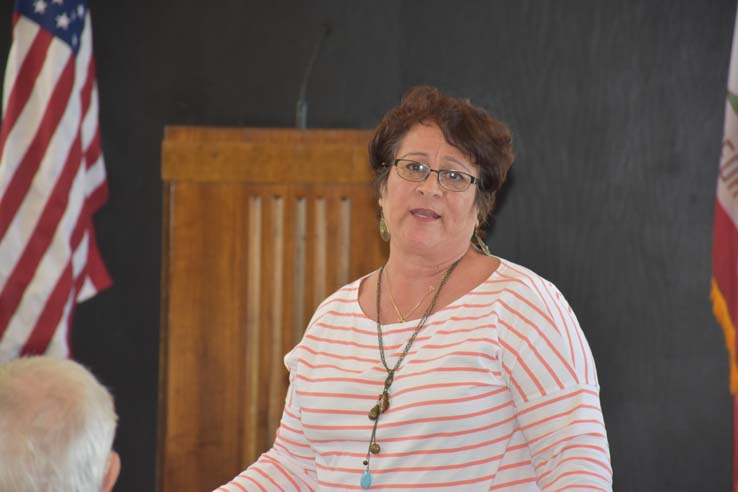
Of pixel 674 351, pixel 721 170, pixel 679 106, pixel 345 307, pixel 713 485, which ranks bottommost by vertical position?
pixel 713 485

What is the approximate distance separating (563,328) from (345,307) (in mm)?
492

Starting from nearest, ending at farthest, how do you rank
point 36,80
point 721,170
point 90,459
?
point 90,459
point 721,170
point 36,80

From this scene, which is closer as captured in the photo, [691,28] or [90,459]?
[90,459]

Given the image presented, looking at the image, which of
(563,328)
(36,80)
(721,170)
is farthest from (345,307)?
(36,80)

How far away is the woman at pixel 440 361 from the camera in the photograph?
1734 millimetres

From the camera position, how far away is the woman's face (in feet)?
6.37

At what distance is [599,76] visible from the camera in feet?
10.7

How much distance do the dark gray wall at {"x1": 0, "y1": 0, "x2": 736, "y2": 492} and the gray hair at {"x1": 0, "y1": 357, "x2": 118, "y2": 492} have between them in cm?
218

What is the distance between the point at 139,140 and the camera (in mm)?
3391

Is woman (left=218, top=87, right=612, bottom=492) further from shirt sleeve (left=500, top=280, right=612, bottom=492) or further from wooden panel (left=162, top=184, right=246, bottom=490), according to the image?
wooden panel (left=162, top=184, right=246, bottom=490)

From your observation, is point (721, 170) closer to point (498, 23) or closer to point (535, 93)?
point (535, 93)

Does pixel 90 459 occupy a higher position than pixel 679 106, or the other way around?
pixel 679 106

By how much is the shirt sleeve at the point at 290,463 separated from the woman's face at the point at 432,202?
0.40 meters

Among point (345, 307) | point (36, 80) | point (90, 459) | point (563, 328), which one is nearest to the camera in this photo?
point (90, 459)
